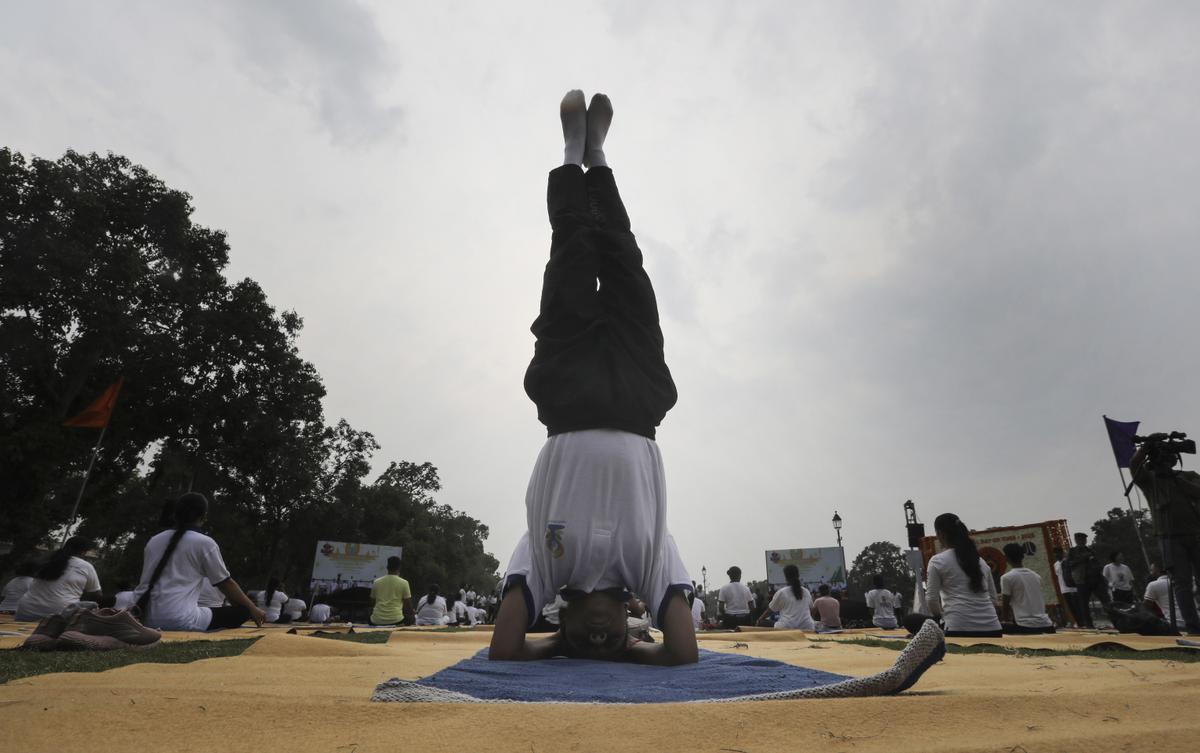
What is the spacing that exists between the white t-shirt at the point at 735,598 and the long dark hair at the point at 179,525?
31.8 ft

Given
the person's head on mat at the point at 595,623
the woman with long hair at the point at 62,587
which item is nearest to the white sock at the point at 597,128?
the person's head on mat at the point at 595,623

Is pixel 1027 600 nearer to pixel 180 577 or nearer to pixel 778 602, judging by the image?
pixel 778 602

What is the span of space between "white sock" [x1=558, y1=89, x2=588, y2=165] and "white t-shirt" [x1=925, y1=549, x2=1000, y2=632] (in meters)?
5.09

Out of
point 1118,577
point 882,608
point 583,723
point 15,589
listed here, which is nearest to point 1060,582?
point 1118,577

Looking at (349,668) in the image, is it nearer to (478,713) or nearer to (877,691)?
(478,713)

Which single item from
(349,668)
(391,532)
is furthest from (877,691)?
(391,532)

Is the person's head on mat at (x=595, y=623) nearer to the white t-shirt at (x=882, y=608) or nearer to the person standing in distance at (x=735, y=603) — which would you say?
the person standing in distance at (x=735, y=603)

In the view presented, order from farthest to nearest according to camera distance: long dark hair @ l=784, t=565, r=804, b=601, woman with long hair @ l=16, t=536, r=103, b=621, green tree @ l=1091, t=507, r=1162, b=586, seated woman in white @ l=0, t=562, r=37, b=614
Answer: green tree @ l=1091, t=507, r=1162, b=586 < long dark hair @ l=784, t=565, r=804, b=601 < seated woman in white @ l=0, t=562, r=37, b=614 < woman with long hair @ l=16, t=536, r=103, b=621

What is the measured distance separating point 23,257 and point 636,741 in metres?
17.4

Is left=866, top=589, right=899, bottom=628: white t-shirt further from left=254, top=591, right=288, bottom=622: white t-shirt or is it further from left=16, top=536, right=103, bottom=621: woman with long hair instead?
left=16, top=536, right=103, bottom=621: woman with long hair

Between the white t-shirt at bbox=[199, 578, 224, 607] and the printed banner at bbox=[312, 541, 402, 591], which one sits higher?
the printed banner at bbox=[312, 541, 402, 591]

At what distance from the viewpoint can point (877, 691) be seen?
1669 millimetres

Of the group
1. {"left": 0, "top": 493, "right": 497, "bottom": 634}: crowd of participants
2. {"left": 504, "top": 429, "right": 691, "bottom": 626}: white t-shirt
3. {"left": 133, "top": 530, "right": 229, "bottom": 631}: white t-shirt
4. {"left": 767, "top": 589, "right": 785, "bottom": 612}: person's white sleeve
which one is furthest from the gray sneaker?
{"left": 767, "top": 589, "right": 785, "bottom": 612}: person's white sleeve

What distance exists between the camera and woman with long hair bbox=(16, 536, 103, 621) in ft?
20.8
